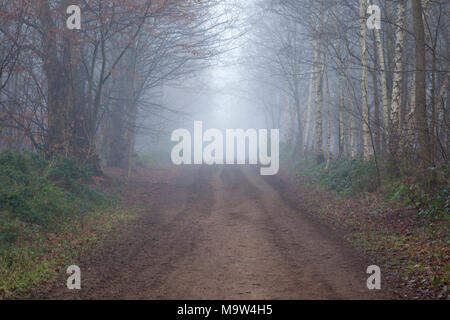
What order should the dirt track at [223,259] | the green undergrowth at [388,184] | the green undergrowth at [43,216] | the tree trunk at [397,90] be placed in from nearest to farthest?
the dirt track at [223,259] < the green undergrowth at [43,216] < the green undergrowth at [388,184] < the tree trunk at [397,90]

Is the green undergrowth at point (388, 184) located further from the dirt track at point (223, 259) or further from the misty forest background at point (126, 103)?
the dirt track at point (223, 259)

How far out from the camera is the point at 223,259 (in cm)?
812

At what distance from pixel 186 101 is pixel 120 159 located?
3187cm

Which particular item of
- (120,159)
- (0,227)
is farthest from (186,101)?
(0,227)

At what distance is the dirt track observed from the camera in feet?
20.7

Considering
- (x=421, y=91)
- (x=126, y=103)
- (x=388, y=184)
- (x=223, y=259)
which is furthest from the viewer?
(x=126, y=103)

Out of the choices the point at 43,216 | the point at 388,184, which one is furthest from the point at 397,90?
the point at 43,216

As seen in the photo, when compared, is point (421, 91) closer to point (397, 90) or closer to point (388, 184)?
point (397, 90)

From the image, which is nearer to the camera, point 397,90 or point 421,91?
point 421,91

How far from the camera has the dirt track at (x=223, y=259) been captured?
20.7 ft

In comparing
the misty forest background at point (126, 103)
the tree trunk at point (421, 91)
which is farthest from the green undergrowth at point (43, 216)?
the tree trunk at point (421, 91)

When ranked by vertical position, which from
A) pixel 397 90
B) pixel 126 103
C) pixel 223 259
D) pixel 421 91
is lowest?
pixel 223 259
